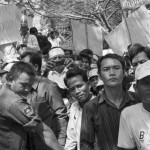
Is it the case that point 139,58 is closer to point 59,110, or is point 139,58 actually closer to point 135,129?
point 59,110

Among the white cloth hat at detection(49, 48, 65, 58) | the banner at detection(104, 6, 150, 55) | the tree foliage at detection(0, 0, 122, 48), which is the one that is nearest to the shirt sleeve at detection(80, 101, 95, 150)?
the white cloth hat at detection(49, 48, 65, 58)

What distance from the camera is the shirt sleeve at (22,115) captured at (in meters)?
2.82

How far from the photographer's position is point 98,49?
821 centimetres

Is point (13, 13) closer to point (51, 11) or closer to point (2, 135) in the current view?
point (2, 135)

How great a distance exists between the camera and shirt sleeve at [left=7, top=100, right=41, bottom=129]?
2822 mm

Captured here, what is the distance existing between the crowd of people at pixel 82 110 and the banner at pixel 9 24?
2583mm

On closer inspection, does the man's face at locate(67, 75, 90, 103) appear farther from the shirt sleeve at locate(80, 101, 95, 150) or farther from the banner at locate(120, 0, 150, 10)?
the banner at locate(120, 0, 150, 10)

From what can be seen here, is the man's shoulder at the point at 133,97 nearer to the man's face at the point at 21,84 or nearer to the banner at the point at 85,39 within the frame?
the man's face at the point at 21,84

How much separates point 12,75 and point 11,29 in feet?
13.6

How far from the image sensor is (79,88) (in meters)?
4.03

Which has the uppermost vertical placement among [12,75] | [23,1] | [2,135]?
[23,1]

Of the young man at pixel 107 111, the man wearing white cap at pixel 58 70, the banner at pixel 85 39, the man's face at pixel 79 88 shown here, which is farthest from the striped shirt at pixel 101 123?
the banner at pixel 85 39

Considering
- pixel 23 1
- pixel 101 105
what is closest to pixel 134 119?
pixel 101 105

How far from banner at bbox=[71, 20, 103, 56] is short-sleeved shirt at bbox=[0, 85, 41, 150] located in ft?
17.1
